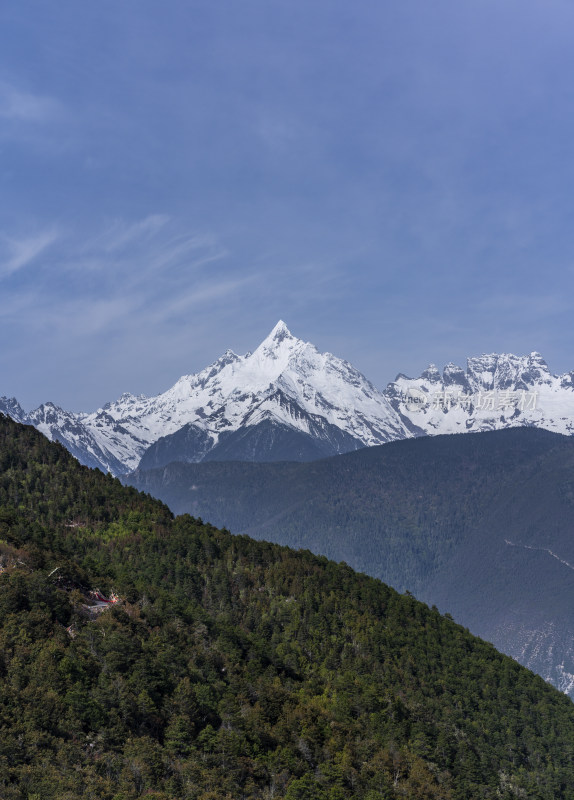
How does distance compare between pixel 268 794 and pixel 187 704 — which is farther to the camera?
pixel 187 704

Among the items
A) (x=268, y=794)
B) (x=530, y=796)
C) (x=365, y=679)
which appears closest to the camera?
(x=268, y=794)

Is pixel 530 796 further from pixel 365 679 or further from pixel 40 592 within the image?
Answer: pixel 40 592

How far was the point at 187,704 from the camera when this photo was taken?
409 ft

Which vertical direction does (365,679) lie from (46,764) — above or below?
above

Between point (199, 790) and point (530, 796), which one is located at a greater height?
point (530, 796)

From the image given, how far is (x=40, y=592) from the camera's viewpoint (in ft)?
440

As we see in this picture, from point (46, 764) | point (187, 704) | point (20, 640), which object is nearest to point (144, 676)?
point (187, 704)

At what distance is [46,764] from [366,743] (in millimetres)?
54457

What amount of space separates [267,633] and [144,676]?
7608 centimetres

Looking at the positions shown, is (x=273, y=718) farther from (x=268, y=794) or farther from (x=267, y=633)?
(x=267, y=633)

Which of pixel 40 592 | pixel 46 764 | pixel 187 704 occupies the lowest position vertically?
pixel 46 764

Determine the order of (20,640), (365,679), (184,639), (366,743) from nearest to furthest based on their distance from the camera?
(20,640), (366,743), (184,639), (365,679)

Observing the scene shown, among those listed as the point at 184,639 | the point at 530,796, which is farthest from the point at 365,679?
the point at 184,639

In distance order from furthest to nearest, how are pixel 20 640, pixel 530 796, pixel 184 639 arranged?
pixel 530 796
pixel 184 639
pixel 20 640
